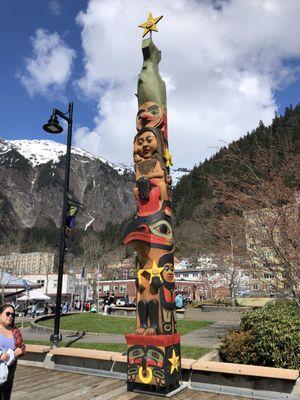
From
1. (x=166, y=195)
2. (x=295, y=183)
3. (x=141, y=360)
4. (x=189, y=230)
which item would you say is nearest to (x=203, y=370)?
(x=141, y=360)

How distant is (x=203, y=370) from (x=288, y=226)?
4.46 m

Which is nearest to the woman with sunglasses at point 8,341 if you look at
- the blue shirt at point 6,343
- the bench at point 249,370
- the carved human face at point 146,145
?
the blue shirt at point 6,343

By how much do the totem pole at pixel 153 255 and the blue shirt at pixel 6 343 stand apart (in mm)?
2978

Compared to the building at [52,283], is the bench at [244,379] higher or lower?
lower

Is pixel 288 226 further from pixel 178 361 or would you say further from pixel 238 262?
pixel 178 361

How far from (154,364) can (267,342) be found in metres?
2.66

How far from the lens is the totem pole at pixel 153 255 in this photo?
23.0ft

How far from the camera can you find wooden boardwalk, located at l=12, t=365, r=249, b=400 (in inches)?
274

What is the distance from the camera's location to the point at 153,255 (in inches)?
299

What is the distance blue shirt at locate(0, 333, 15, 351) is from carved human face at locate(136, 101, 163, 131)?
5.42 meters

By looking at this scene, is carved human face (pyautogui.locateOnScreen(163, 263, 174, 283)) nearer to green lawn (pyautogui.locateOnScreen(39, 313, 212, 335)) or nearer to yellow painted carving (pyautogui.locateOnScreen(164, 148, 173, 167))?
yellow painted carving (pyautogui.locateOnScreen(164, 148, 173, 167))

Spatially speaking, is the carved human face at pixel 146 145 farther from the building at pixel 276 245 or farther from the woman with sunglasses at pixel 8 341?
the woman with sunglasses at pixel 8 341

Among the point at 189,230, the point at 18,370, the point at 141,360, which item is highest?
the point at 189,230

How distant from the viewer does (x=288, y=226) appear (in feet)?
32.6
